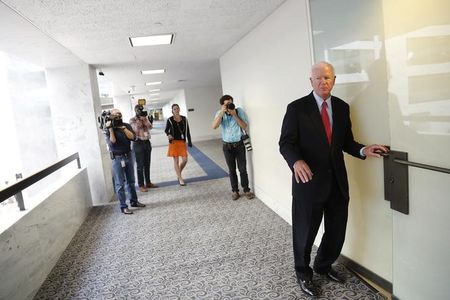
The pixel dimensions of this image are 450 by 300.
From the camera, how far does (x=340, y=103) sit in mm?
2152

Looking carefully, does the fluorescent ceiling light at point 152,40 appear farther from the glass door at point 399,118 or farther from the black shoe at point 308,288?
the black shoe at point 308,288

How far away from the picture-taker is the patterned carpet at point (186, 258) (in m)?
2.45

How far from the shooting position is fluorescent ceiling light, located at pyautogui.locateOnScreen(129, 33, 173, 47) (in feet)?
13.2

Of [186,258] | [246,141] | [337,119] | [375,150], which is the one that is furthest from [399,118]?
[246,141]

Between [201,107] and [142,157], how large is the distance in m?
8.32

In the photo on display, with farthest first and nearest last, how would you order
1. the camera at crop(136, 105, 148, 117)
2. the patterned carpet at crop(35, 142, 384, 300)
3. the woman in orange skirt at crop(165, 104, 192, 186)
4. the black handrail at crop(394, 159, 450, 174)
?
the woman in orange skirt at crop(165, 104, 192, 186), the camera at crop(136, 105, 148, 117), the patterned carpet at crop(35, 142, 384, 300), the black handrail at crop(394, 159, 450, 174)

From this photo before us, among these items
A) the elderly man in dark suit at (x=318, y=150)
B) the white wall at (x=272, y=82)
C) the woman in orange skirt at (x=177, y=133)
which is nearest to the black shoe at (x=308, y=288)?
the elderly man in dark suit at (x=318, y=150)

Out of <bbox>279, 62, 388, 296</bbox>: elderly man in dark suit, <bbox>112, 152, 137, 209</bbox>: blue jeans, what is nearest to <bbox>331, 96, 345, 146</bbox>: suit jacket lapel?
<bbox>279, 62, 388, 296</bbox>: elderly man in dark suit

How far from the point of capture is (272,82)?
3664 millimetres

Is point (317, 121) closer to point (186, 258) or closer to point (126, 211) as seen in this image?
point (186, 258)

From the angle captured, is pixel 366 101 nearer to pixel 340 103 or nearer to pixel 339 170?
pixel 340 103

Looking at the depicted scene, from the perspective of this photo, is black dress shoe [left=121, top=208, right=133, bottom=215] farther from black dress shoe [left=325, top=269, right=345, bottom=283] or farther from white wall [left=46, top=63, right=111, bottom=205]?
black dress shoe [left=325, top=269, right=345, bottom=283]

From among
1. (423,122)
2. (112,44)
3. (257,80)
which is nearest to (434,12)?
(423,122)

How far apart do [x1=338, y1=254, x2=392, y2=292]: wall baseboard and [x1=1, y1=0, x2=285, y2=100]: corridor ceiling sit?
8.02 ft
